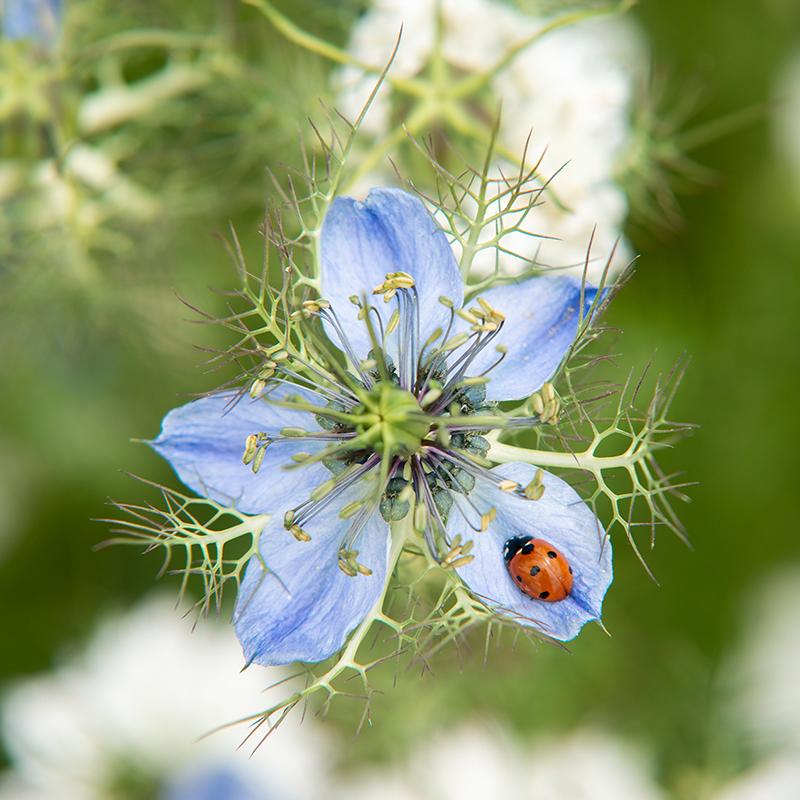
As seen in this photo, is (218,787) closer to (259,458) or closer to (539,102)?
(259,458)

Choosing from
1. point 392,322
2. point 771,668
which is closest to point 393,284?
point 392,322

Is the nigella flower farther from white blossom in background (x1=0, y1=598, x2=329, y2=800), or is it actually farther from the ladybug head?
white blossom in background (x1=0, y1=598, x2=329, y2=800)

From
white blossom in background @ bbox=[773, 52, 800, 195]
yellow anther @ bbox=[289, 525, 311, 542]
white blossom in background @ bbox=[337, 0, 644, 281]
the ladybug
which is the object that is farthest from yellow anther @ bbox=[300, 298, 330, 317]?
white blossom in background @ bbox=[773, 52, 800, 195]

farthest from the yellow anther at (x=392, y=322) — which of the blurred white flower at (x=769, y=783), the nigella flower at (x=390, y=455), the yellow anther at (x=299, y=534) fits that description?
the blurred white flower at (x=769, y=783)

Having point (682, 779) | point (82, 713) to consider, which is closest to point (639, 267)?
point (682, 779)

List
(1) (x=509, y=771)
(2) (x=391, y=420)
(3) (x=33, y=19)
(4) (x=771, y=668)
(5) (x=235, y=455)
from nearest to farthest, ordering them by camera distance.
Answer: (2) (x=391, y=420) → (5) (x=235, y=455) → (3) (x=33, y=19) → (1) (x=509, y=771) → (4) (x=771, y=668)

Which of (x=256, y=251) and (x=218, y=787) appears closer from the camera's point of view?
(x=218, y=787)
